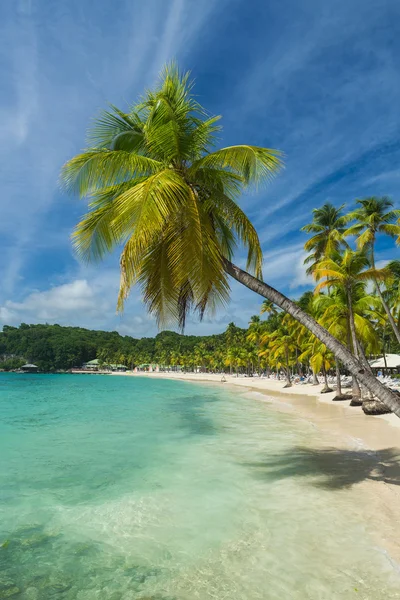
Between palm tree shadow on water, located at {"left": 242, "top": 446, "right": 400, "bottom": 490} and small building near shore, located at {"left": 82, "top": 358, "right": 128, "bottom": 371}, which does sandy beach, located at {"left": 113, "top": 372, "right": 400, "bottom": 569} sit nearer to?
palm tree shadow on water, located at {"left": 242, "top": 446, "right": 400, "bottom": 490}

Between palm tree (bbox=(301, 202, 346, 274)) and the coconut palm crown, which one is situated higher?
palm tree (bbox=(301, 202, 346, 274))

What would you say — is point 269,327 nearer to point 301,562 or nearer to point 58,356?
point 301,562

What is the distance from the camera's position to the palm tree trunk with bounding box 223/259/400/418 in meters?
4.97

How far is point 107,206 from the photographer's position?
654cm

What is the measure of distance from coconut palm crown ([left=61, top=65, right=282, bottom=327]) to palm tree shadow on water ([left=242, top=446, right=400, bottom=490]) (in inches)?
174

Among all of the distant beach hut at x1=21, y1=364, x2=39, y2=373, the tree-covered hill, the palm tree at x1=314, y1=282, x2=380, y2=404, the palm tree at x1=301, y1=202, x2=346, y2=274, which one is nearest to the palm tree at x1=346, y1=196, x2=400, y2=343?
the palm tree at x1=314, y1=282, x2=380, y2=404

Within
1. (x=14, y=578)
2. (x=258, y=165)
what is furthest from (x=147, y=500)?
(x=258, y=165)

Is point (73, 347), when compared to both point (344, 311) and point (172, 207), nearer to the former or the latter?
point (344, 311)

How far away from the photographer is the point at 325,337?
535cm

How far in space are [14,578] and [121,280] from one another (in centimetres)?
410

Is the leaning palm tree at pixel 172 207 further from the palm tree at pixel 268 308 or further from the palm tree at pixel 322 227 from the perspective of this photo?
the palm tree at pixel 268 308

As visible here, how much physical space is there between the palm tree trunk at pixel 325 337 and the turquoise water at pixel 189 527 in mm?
2004

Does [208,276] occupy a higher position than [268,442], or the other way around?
[208,276]

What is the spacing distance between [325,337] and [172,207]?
2.85 meters
